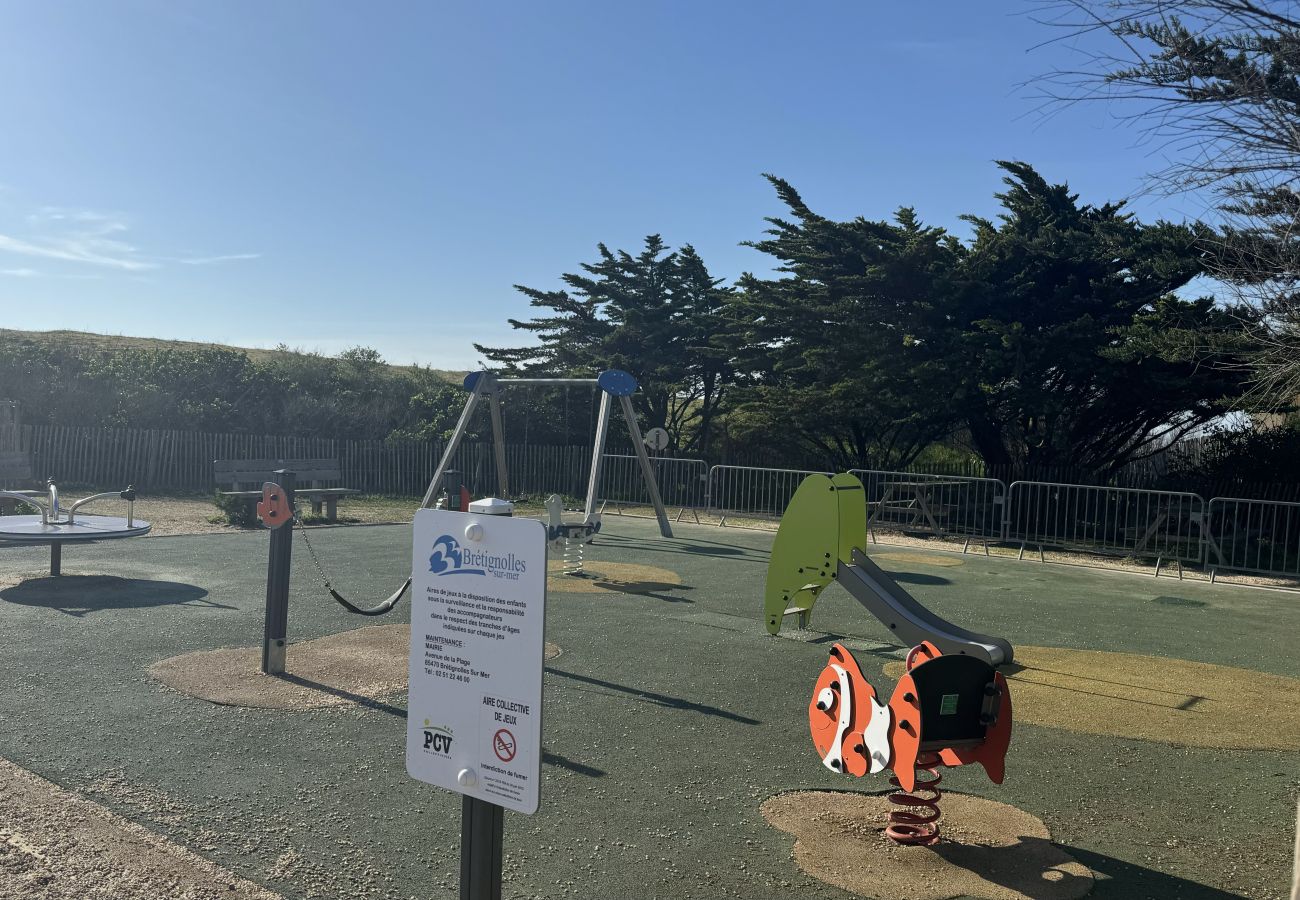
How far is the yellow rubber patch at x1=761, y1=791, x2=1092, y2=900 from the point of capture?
396 cm

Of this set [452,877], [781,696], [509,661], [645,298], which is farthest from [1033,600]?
[645,298]

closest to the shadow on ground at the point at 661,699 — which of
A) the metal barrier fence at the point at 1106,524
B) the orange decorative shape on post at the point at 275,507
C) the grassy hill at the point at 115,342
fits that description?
the orange decorative shape on post at the point at 275,507

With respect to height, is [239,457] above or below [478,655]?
above

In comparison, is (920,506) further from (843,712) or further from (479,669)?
(479,669)

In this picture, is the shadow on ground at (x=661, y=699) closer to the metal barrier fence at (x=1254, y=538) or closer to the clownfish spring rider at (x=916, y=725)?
the clownfish spring rider at (x=916, y=725)

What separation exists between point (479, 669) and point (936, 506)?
18053mm

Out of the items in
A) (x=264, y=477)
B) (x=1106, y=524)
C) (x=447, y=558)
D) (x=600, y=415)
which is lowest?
(x=1106, y=524)

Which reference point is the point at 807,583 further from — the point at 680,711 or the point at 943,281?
the point at 943,281

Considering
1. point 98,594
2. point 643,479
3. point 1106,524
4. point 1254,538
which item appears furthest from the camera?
point 643,479

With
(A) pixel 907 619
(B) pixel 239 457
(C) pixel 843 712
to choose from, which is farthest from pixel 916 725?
(B) pixel 239 457

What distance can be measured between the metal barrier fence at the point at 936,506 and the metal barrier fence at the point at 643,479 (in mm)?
4294

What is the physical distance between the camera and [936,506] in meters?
19.8

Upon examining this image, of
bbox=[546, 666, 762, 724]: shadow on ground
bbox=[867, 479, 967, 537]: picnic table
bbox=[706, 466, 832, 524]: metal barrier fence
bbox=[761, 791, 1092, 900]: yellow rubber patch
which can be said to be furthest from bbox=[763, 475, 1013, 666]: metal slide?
bbox=[706, 466, 832, 524]: metal barrier fence

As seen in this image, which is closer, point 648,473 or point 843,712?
point 843,712
